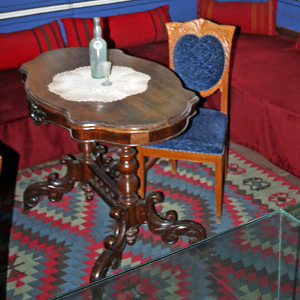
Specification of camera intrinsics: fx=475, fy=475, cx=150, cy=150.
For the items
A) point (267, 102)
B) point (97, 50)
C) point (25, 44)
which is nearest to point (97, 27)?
point (97, 50)

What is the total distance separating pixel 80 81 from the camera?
2.27 metres

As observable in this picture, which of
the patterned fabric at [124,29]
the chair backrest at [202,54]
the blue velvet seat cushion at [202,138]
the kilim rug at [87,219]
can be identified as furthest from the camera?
the patterned fabric at [124,29]

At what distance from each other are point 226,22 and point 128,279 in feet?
10.3

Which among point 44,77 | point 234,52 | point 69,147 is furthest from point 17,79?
point 234,52

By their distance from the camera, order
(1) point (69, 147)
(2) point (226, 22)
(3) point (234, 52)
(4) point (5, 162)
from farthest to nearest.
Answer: (2) point (226, 22) < (3) point (234, 52) < (1) point (69, 147) < (4) point (5, 162)

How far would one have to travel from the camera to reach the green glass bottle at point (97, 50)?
7.30 ft

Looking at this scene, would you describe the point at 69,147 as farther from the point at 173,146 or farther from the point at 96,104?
the point at 96,104

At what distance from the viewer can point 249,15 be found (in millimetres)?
3816

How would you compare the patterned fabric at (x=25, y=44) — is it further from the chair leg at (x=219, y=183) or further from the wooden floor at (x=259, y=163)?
the chair leg at (x=219, y=183)

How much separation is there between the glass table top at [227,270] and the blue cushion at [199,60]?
1.42 meters

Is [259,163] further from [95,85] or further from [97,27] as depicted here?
[97,27]

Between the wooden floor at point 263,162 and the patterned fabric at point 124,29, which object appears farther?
the patterned fabric at point 124,29

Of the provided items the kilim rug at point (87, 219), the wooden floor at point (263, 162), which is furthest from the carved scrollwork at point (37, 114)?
the wooden floor at point (263, 162)

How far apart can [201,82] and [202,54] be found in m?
0.16
